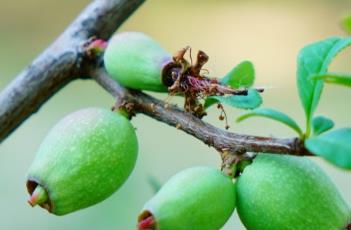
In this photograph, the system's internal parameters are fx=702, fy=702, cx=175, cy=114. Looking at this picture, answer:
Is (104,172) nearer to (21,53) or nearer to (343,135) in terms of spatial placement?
(343,135)

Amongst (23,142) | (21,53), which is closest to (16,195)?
(23,142)

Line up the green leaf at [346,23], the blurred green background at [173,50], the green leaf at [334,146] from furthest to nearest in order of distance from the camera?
the blurred green background at [173,50]
the green leaf at [346,23]
the green leaf at [334,146]

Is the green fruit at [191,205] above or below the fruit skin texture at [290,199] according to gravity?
above

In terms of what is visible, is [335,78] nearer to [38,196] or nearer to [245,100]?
[245,100]

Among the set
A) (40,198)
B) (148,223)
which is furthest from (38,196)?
(148,223)

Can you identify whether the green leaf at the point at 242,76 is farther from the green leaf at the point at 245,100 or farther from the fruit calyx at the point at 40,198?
the fruit calyx at the point at 40,198

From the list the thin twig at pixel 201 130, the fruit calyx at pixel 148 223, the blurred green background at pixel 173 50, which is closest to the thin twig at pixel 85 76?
the thin twig at pixel 201 130
